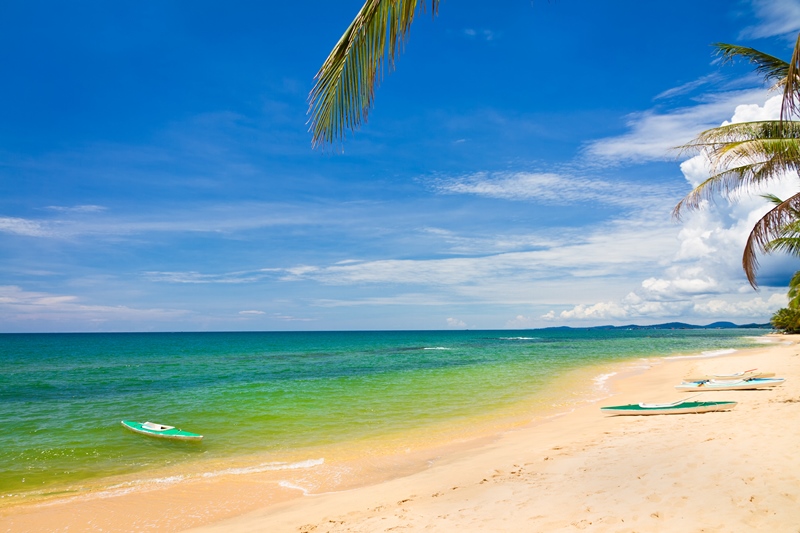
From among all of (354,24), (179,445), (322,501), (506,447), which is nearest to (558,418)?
(506,447)

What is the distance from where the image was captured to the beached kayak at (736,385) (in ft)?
46.2

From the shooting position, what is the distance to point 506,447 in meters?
9.61

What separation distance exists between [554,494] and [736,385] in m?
12.0

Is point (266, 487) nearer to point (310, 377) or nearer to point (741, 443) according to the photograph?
point (741, 443)

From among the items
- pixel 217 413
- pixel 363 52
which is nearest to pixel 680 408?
pixel 363 52

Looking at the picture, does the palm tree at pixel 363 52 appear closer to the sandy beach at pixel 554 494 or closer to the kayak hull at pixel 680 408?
the sandy beach at pixel 554 494

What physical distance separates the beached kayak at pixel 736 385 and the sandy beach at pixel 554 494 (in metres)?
4.25

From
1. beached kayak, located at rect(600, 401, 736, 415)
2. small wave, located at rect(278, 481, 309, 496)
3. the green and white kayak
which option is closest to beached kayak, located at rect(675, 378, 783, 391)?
beached kayak, located at rect(600, 401, 736, 415)

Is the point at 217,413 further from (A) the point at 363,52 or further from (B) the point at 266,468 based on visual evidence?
(A) the point at 363,52

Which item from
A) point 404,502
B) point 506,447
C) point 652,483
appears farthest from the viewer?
point 506,447

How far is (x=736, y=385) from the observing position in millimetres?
14188

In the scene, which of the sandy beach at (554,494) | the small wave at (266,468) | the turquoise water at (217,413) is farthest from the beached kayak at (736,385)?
the small wave at (266,468)

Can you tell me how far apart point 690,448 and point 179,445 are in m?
11.1

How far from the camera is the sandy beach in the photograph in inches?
189
